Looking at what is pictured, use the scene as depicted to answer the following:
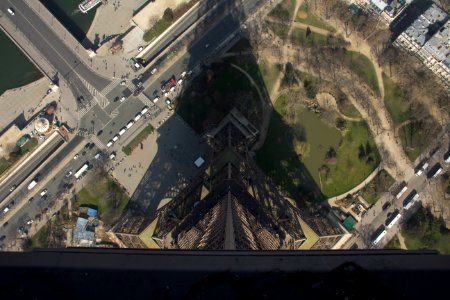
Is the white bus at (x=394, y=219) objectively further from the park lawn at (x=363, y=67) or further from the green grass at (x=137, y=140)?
the green grass at (x=137, y=140)

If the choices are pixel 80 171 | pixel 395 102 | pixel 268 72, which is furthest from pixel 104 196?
pixel 395 102

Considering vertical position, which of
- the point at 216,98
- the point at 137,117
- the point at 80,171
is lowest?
the point at 80,171

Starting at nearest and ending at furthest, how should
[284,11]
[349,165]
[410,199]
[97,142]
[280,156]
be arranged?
[410,199], [349,165], [280,156], [97,142], [284,11]

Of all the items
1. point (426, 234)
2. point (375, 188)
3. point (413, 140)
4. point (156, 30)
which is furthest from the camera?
point (156, 30)

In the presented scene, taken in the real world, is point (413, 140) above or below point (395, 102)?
below

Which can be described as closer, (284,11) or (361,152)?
(361,152)

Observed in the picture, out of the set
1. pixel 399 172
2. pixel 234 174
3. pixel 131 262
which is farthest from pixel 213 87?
pixel 131 262

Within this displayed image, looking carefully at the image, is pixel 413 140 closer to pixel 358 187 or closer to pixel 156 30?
pixel 358 187

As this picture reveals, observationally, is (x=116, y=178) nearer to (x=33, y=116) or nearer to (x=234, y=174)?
(x=33, y=116)
